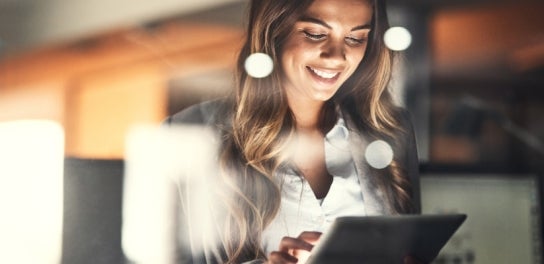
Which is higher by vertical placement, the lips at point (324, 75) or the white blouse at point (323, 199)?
the lips at point (324, 75)

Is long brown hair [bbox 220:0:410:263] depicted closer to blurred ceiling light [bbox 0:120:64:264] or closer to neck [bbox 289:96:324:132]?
neck [bbox 289:96:324:132]

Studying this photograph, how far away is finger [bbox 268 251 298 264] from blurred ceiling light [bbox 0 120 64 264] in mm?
208

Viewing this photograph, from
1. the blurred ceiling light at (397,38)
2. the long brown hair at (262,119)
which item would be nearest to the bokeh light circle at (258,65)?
the long brown hair at (262,119)

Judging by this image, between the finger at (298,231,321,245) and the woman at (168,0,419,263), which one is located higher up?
the woman at (168,0,419,263)

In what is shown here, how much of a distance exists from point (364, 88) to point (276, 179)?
142mm

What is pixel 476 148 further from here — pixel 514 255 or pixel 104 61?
pixel 104 61

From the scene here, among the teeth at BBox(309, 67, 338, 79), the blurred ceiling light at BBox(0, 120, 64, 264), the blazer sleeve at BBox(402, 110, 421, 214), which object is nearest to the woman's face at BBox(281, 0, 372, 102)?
the teeth at BBox(309, 67, 338, 79)

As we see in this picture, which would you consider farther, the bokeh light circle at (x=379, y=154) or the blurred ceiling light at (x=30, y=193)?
the bokeh light circle at (x=379, y=154)

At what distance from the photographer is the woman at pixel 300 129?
2.31ft

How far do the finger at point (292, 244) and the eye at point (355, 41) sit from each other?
0.21m

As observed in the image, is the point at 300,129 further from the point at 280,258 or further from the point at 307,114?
the point at 280,258

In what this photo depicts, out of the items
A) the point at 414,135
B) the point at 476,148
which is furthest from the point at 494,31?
the point at 414,135

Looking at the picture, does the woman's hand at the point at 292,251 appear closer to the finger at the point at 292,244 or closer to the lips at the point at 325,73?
the finger at the point at 292,244

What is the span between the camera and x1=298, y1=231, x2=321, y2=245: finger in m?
0.71
